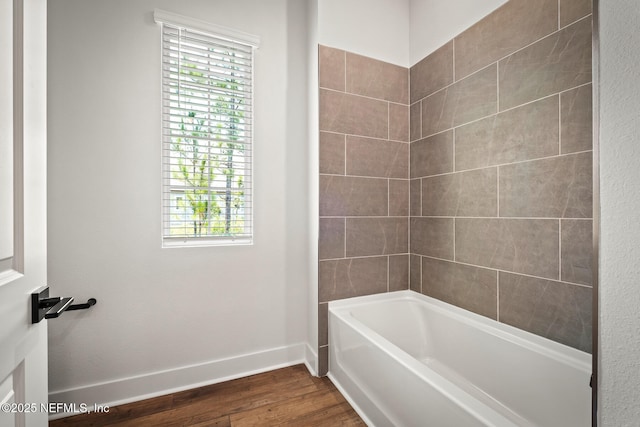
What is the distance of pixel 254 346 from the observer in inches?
74.0

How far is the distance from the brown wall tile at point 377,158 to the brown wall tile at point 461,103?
0.24 m

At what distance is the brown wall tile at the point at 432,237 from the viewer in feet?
5.95

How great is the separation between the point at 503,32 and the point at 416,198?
110cm

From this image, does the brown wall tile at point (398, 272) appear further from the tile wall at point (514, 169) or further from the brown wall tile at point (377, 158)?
the brown wall tile at point (377, 158)

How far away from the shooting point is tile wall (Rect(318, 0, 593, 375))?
122 cm

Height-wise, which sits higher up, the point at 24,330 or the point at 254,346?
the point at 24,330

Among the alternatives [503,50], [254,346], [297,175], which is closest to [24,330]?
[254,346]

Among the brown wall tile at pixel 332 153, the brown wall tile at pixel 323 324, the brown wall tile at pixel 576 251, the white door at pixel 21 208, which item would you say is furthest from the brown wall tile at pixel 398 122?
the white door at pixel 21 208

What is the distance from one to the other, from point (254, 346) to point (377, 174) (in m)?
1.54

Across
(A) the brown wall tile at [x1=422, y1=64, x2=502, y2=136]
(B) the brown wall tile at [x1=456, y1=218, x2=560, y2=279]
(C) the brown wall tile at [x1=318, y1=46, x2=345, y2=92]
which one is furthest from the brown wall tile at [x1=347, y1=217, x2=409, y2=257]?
(C) the brown wall tile at [x1=318, y1=46, x2=345, y2=92]

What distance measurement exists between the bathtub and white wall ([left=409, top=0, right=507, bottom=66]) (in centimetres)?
183

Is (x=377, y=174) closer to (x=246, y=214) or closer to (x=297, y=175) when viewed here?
(x=297, y=175)

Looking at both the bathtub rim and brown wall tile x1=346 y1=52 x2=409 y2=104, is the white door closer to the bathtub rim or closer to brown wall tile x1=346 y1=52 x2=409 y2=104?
the bathtub rim

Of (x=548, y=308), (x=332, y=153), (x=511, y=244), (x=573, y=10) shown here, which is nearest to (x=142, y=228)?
(x=332, y=153)
